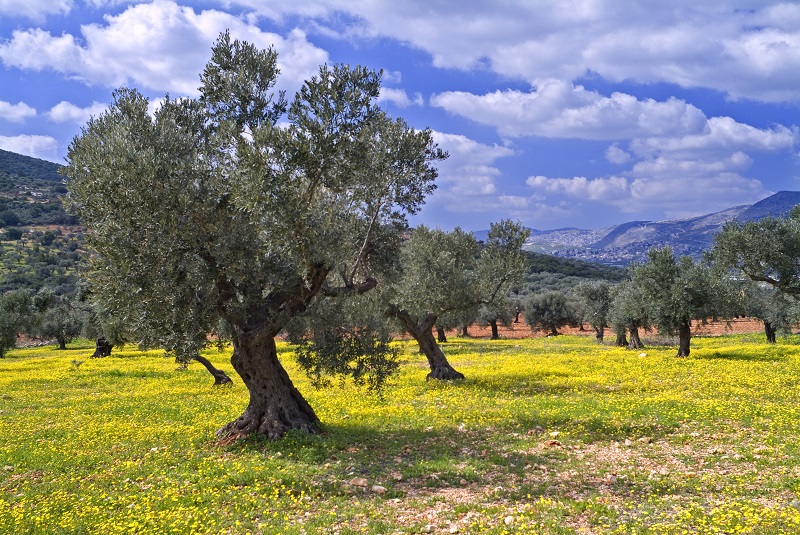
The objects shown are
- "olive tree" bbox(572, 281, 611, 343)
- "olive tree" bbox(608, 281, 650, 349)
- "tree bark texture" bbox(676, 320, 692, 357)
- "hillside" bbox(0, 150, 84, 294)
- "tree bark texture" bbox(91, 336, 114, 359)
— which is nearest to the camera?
"tree bark texture" bbox(676, 320, 692, 357)

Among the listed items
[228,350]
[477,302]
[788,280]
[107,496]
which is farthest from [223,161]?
[228,350]

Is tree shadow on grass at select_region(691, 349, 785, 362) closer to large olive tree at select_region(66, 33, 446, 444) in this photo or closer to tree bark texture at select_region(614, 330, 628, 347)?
tree bark texture at select_region(614, 330, 628, 347)

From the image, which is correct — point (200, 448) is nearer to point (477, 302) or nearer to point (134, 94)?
point (134, 94)

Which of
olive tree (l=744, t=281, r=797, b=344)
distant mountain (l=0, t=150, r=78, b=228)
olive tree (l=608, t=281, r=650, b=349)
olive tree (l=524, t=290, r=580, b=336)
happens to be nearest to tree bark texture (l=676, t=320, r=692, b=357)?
olive tree (l=608, t=281, r=650, b=349)

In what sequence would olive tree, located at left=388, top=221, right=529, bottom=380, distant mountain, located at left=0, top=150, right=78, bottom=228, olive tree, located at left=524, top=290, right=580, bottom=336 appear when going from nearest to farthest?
olive tree, located at left=388, top=221, right=529, bottom=380
olive tree, located at left=524, top=290, right=580, bottom=336
distant mountain, located at left=0, top=150, right=78, bottom=228

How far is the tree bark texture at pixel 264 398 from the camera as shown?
16016 millimetres

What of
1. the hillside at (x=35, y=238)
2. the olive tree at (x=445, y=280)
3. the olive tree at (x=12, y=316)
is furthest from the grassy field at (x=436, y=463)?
the hillside at (x=35, y=238)

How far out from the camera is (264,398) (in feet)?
53.8

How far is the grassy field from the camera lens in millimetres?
9766

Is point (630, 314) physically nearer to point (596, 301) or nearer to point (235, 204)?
point (596, 301)

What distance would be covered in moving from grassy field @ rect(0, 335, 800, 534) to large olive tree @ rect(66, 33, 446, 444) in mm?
2978

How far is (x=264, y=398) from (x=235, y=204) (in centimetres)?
665

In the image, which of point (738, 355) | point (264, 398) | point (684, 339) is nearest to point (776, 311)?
point (738, 355)

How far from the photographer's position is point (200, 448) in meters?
15.7
